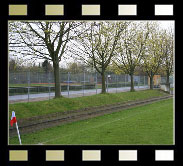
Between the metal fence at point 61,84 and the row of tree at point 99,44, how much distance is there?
1.48 metres

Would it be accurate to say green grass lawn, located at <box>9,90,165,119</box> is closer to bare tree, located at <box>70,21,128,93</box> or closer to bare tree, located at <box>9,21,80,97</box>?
bare tree, located at <box>9,21,80,97</box>

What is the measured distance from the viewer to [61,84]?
17.7 m

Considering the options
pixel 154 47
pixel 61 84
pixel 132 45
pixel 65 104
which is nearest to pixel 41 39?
pixel 65 104

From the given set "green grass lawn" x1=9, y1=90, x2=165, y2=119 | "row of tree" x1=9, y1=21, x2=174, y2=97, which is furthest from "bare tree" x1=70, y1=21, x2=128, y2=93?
"green grass lawn" x1=9, y1=90, x2=165, y2=119

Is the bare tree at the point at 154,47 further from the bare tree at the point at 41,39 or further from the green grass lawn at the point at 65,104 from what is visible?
the bare tree at the point at 41,39

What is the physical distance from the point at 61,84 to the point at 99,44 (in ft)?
13.0

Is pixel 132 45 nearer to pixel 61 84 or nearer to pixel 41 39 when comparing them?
pixel 61 84

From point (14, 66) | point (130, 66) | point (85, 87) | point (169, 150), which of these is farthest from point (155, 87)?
point (169, 150)

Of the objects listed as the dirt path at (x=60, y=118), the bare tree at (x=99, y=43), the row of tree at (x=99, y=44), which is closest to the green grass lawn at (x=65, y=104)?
the dirt path at (x=60, y=118)

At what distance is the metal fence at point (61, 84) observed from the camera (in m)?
13.7

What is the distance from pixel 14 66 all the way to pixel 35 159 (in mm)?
9895

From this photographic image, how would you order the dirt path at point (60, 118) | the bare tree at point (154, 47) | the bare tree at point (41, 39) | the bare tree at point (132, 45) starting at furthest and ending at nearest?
the bare tree at point (154, 47)
the bare tree at point (132, 45)
the bare tree at point (41, 39)
the dirt path at point (60, 118)

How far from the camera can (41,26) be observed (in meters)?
12.5
